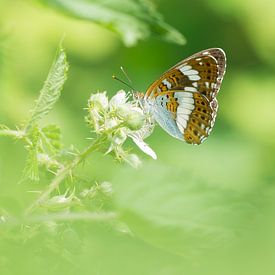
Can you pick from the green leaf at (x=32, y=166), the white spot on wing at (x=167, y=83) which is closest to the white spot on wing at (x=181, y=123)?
the white spot on wing at (x=167, y=83)

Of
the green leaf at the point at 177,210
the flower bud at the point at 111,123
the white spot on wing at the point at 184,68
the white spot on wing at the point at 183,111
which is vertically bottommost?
the green leaf at the point at 177,210

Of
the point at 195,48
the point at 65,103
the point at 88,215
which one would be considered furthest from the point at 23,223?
the point at 195,48

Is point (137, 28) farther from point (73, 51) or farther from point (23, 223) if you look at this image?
point (73, 51)

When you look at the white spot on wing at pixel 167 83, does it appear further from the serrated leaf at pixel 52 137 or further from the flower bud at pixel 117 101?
the serrated leaf at pixel 52 137

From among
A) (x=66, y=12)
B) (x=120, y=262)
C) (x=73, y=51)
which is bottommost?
(x=120, y=262)

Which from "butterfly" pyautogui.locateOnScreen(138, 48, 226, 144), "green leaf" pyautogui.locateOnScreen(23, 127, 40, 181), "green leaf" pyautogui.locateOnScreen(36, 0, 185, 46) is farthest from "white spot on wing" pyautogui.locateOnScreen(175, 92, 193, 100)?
"green leaf" pyautogui.locateOnScreen(23, 127, 40, 181)

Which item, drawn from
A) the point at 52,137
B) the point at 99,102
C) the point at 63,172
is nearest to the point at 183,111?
the point at 99,102
